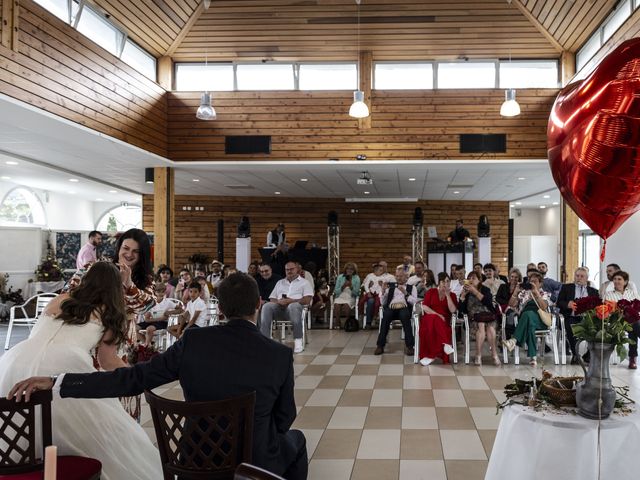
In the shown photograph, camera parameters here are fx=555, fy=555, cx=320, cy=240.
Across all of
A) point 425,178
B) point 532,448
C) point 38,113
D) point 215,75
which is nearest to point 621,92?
point 532,448

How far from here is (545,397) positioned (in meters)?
2.74

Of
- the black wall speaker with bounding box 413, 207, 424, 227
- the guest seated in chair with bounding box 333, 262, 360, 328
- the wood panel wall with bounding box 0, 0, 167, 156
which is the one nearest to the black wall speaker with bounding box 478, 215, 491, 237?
the black wall speaker with bounding box 413, 207, 424, 227

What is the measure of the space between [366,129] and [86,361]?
8492 millimetres

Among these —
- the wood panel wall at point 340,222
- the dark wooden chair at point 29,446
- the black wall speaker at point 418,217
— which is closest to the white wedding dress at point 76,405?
the dark wooden chair at point 29,446

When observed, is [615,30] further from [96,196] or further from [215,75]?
[96,196]

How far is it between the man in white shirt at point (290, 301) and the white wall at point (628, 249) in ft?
16.6

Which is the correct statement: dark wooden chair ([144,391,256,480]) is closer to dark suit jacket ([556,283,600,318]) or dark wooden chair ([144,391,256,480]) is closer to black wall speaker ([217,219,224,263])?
dark suit jacket ([556,283,600,318])

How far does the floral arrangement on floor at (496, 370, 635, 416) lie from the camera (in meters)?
2.64

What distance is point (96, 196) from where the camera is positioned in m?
17.5

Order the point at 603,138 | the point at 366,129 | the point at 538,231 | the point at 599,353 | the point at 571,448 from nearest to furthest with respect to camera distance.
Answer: the point at 603,138 < the point at 571,448 < the point at 599,353 < the point at 366,129 < the point at 538,231

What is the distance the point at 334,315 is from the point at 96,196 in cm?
1057

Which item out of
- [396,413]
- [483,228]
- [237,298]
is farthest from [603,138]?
[483,228]

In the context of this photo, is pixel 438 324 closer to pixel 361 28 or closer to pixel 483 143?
pixel 483 143

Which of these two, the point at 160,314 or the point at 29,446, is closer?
the point at 29,446
